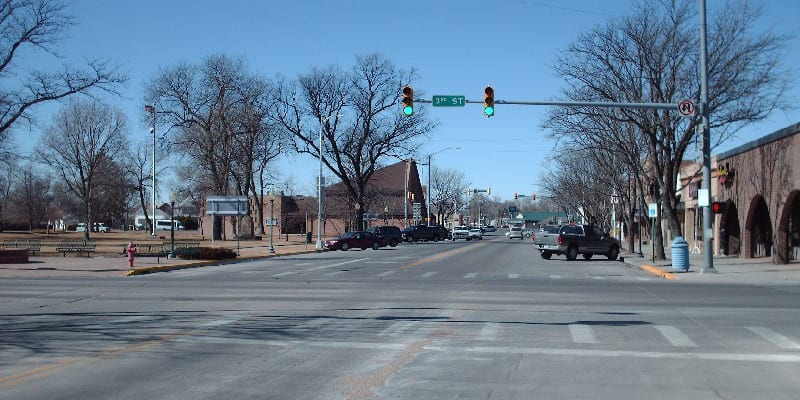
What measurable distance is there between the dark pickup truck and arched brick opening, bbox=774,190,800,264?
4576cm

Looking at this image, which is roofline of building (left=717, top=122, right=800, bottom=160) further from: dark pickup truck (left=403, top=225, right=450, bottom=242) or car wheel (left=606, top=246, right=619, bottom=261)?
dark pickup truck (left=403, top=225, right=450, bottom=242)

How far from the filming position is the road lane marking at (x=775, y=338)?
1148 cm

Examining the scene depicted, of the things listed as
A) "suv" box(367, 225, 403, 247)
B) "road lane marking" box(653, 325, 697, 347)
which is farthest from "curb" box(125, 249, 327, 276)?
"road lane marking" box(653, 325, 697, 347)

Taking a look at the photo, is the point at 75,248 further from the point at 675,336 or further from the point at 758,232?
the point at 675,336

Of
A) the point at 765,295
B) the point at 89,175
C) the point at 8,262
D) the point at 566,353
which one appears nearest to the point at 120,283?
the point at 8,262

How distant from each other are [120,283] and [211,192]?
1934 inches

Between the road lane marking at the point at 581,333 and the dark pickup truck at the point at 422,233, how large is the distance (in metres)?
62.6

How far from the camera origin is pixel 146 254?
40.5 m

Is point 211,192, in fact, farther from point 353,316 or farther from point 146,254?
point 353,316

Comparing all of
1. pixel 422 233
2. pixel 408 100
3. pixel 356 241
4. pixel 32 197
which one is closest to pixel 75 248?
pixel 356 241

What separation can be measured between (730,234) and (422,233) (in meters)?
40.0

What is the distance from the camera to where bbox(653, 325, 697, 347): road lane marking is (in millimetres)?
11680

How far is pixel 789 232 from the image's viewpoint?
108ft

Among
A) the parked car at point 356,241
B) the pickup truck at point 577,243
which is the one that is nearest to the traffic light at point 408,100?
the pickup truck at point 577,243
